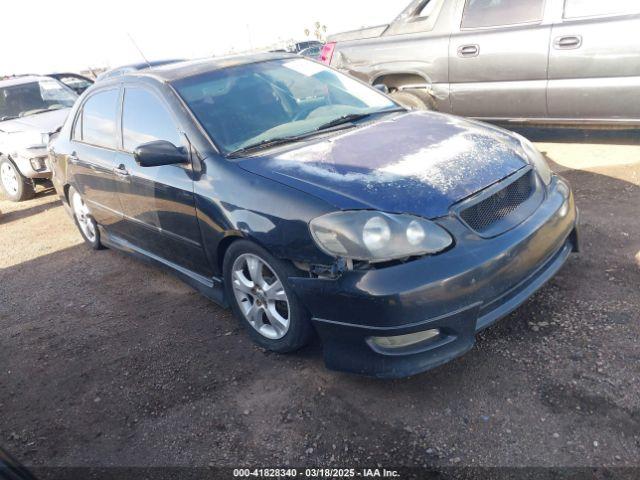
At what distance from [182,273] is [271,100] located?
4.32ft

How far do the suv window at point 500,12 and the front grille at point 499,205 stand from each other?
10.8 feet

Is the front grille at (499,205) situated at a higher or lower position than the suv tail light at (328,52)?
lower

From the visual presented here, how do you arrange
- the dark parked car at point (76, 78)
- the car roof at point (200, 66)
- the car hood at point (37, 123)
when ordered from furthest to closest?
the dark parked car at point (76, 78), the car hood at point (37, 123), the car roof at point (200, 66)

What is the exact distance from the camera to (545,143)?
6.41m

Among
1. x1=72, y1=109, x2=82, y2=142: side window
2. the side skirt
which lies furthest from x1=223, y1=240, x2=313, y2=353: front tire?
x1=72, y1=109, x2=82, y2=142: side window

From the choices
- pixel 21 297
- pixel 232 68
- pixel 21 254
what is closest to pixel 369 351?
pixel 232 68

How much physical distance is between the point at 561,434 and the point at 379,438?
2.44ft

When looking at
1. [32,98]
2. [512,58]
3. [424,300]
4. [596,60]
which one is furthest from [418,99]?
[32,98]

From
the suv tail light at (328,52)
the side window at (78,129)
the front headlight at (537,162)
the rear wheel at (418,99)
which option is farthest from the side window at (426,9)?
the side window at (78,129)

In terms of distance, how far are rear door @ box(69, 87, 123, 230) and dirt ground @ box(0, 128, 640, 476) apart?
88cm

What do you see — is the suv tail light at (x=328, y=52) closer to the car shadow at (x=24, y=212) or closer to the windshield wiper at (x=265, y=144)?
the windshield wiper at (x=265, y=144)

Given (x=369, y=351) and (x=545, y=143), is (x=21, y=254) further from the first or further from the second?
(x=545, y=143)

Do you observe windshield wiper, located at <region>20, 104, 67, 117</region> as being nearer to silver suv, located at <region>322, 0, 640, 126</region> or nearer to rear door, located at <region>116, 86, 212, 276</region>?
silver suv, located at <region>322, 0, 640, 126</region>

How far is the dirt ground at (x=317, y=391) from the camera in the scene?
2.22m
